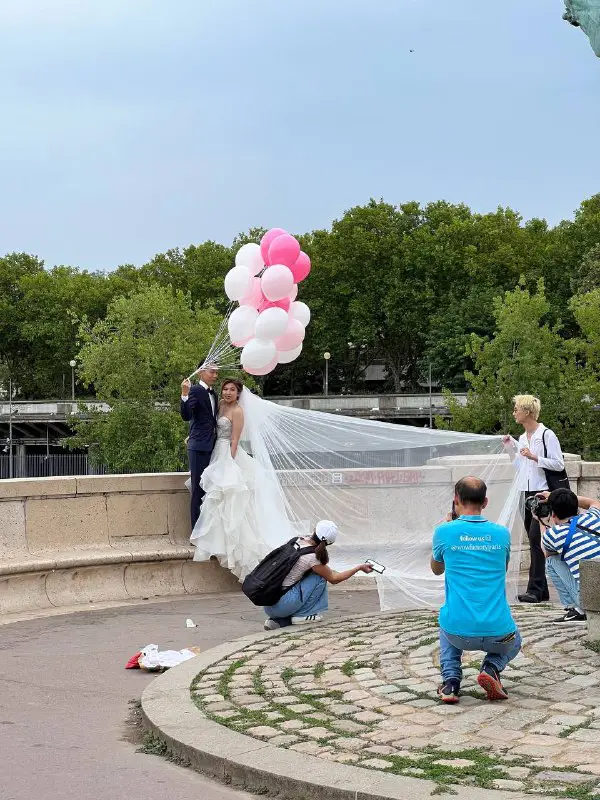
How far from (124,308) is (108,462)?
25.7 feet

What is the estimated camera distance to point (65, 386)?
97500 millimetres

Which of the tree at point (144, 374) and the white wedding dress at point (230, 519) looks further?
the tree at point (144, 374)

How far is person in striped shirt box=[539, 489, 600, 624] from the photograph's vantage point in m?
8.51

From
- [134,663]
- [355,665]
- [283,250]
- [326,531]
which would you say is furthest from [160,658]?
[283,250]

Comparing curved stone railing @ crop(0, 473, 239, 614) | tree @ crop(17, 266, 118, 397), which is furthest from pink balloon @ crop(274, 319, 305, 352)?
tree @ crop(17, 266, 118, 397)

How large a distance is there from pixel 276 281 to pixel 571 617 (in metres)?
4.27

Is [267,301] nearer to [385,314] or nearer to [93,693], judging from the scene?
[93,693]

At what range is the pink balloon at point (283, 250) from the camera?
11.4 m

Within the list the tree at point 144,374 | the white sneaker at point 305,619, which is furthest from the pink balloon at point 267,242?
the tree at point 144,374

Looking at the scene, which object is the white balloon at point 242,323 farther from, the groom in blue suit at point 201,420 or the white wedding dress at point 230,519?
the white wedding dress at point 230,519

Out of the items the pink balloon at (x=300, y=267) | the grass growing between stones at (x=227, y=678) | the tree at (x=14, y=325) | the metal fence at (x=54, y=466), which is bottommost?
the metal fence at (x=54, y=466)

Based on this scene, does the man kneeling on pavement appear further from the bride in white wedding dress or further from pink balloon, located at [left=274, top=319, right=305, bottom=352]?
pink balloon, located at [left=274, top=319, right=305, bottom=352]

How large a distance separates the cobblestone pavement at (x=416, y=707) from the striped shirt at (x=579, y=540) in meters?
0.50

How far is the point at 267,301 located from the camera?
1166 cm
